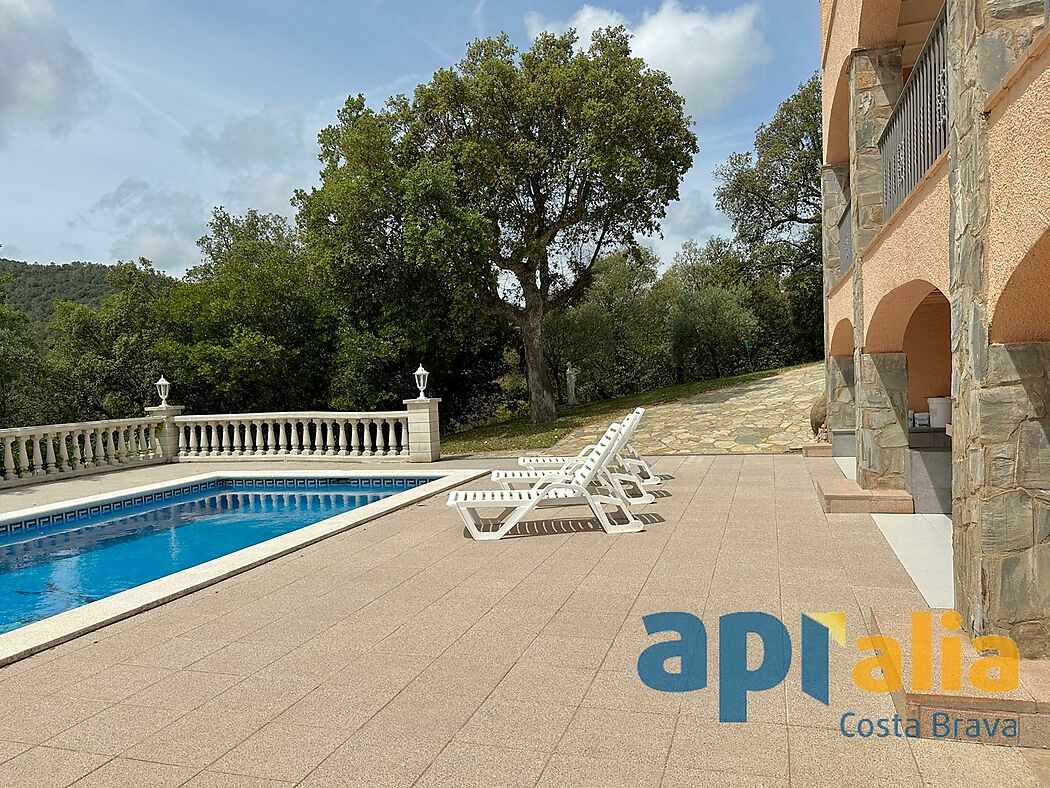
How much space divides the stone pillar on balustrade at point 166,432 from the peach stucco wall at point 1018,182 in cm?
1574

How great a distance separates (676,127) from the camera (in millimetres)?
20531

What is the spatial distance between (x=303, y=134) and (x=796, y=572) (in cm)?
2124

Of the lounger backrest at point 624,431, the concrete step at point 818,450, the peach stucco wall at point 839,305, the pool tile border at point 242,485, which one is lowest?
the pool tile border at point 242,485

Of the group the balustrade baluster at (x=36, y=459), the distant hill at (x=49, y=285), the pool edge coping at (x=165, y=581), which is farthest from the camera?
the distant hill at (x=49, y=285)

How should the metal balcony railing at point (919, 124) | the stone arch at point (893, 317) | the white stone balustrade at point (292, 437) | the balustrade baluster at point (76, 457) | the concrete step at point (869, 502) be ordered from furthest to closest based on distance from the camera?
the white stone balustrade at point (292, 437), the balustrade baluster at point (76, 457), the concrete step at point (869, 502), the stone arch at point (893, 317), the metal balcony railing at point (919, 124)

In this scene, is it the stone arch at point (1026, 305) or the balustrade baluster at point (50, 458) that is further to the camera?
Answer: the balustrade baluster at point (50, 458)

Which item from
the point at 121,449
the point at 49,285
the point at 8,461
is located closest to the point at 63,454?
the point at 8,461

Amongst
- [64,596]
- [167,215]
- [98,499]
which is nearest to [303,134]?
[98,499]

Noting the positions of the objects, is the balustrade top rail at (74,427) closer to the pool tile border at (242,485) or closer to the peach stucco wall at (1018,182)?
the pool tile border at (242,485)

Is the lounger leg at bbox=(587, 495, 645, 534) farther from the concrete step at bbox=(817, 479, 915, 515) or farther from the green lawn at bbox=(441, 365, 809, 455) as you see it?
the green lawn at bbox=(441, 365, 809, 455)

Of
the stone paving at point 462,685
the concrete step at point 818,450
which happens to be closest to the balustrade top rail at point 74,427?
the stone paving at point 462,685

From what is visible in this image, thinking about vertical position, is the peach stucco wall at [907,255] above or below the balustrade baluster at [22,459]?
above

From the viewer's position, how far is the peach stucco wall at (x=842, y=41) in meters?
7.93

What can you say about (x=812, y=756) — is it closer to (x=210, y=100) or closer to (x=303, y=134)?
(x=210, y=100)
